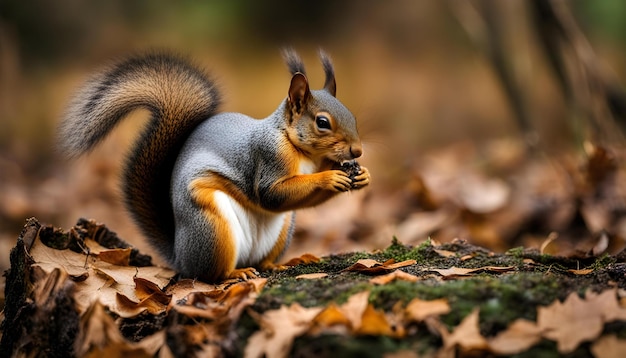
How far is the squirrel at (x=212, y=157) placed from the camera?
2172mm

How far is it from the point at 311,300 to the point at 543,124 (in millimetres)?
6347

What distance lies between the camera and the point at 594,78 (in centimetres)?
391

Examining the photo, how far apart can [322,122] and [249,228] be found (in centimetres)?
45

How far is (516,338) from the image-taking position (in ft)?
4.57

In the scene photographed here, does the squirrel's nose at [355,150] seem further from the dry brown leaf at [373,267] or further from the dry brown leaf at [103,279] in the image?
the dry brown leaf at [103,279]

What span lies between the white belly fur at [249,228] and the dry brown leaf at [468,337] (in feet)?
3.17

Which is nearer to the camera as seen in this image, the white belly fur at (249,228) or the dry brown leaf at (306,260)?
the white belly fur at (249,228)

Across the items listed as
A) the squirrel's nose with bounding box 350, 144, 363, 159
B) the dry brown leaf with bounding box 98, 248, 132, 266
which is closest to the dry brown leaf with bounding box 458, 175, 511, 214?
the squirrel's nose with bounding box 350, 144, 363, 159

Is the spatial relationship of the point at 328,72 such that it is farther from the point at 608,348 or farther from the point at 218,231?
the point at 608,348

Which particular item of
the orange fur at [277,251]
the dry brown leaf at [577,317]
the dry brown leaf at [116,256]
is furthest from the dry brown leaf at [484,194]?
the dry brown leaf at [577,317]

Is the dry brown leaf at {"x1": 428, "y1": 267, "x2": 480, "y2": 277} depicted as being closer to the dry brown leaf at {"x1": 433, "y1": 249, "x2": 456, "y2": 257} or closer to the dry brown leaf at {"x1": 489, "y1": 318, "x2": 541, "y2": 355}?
the dry brown leaf at {"x1": 433, "y1": 249, "x2": 456, "y2": 257}

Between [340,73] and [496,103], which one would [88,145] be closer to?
[340,73]

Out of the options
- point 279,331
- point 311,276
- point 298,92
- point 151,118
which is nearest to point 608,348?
point 279,331

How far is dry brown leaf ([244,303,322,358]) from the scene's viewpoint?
1.41 metres
